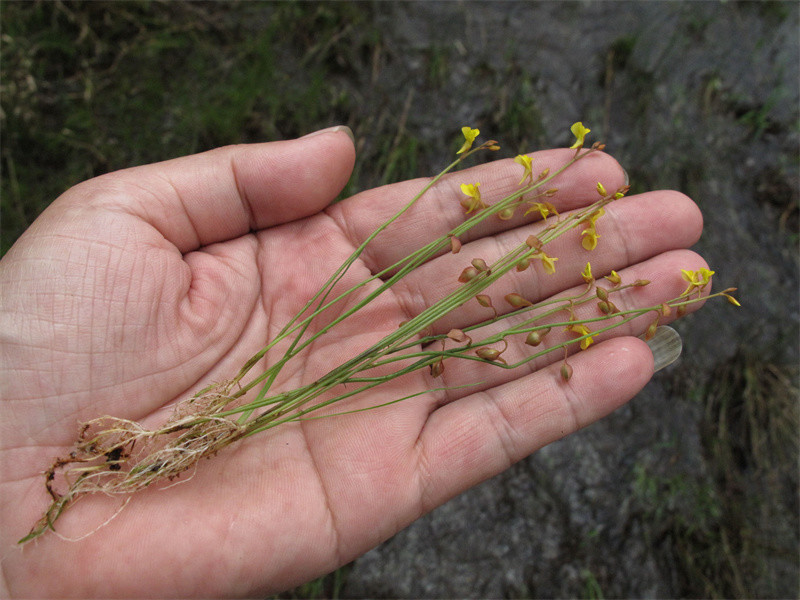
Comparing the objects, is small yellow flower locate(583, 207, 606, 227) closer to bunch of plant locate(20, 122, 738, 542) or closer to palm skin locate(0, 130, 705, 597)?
bunch of plant locate(20, 122, 738, 542)

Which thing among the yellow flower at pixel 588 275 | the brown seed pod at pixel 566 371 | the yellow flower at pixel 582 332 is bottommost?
the brown seed pod at pixel 566 371

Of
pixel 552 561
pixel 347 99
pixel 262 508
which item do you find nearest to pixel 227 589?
pixel 262 508

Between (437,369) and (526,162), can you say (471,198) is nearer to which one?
(526,162)

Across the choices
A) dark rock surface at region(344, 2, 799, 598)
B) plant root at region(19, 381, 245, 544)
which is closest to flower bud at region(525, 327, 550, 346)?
dark rock surface at region(344, 2, 799, 598)

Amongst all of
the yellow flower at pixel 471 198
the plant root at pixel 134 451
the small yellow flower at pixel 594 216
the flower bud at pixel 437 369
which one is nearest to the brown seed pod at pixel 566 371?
the flower bud at pixel 437 369

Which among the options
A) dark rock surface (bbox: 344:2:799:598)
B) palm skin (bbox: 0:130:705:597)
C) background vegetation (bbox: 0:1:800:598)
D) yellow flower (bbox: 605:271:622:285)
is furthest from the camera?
background vegetation (bbox: 0:1:800:598)

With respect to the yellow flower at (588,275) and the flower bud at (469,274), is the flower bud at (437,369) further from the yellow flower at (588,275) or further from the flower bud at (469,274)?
the yellow flower at (588,275)

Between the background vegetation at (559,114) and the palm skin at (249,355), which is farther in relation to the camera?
the background vegetation at (559,114)
